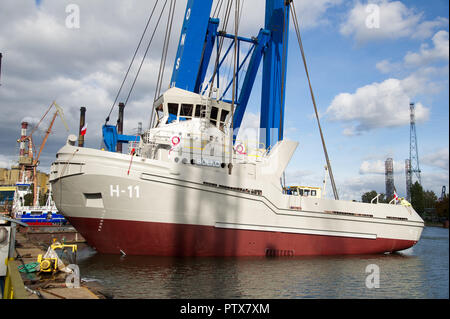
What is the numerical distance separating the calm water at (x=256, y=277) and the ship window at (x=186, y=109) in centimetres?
797

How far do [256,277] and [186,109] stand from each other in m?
10.1

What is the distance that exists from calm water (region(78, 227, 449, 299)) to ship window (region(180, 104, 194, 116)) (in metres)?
7.97

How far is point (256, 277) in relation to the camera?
41.7 ft

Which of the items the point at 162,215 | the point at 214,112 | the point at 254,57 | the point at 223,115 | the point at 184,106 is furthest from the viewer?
the point at 254,57

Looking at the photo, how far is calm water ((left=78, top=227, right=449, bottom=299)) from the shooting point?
10680 millimetres

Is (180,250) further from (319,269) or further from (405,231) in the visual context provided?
(405,231)

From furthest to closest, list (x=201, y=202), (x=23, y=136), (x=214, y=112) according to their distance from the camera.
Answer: (x=23, y=136) → (x=214, y=112) → (x=201, y=202)

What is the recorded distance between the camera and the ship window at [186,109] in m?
18.5

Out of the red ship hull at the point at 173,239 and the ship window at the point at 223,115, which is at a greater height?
the ship window at the point at 223,115

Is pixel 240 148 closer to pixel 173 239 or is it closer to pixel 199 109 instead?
pixel 199 109

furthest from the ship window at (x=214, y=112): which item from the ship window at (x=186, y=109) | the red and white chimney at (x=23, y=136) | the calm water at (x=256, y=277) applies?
the red and white chimney at (x=23, y=136)

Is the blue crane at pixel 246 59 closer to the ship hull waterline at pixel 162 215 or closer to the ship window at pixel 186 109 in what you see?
the ship window at pixel 186 109

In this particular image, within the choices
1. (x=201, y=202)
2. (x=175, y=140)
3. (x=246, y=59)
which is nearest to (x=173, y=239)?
(x=201, y=202)
